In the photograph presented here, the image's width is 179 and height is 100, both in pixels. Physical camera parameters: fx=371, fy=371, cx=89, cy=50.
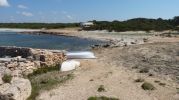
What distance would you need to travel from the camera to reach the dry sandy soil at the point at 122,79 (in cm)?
1816

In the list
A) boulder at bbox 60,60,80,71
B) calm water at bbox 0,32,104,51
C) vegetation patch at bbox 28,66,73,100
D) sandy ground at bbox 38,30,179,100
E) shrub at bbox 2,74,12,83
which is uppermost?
shrub at bbox 2,74,12,83

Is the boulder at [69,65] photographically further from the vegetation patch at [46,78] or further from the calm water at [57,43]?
the calm water at [57,43]

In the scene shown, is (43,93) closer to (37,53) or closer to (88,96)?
(88,96)

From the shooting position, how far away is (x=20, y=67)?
23.3 metres

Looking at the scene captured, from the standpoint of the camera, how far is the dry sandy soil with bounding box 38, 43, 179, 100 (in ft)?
59.6

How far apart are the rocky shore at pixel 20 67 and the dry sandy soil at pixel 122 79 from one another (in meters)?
1.29

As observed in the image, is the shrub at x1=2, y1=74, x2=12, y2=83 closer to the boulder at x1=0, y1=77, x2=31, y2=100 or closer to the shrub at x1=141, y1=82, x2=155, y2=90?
the boulder at x1=0, y1=77, x2=31, y2=100

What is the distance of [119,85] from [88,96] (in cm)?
285

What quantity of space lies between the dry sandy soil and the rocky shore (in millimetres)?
1289

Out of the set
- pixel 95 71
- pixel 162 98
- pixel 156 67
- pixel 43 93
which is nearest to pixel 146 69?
pixel 156 67

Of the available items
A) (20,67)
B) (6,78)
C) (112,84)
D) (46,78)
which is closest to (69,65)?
(20,67)

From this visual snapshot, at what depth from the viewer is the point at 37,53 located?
26.4 metres

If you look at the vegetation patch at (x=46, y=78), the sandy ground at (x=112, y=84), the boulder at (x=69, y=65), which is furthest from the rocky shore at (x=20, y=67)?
the boulder at (x=69, y=65)

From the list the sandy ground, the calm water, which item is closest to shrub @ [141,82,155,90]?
the sandy ground
